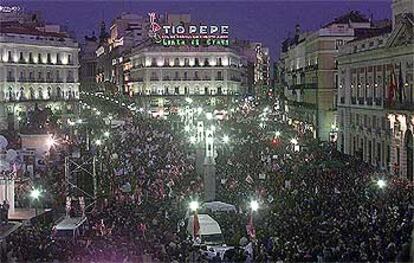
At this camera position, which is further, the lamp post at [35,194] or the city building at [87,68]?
the city building at [87,68]

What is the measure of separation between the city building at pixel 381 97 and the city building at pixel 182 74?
136 feet

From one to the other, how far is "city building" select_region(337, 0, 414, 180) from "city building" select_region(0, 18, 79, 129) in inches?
954

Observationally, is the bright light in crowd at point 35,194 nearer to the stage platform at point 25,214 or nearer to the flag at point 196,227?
the stage platform at point 25,214

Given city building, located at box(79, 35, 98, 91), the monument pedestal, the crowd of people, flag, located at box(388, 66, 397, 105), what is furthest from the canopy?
city building, located at box(79, 35, 98, 91)

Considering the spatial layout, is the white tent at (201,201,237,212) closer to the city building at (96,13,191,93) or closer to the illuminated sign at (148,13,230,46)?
the illuminated sign at (148,13,230,46)

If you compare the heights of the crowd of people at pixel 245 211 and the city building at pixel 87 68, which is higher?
the city building at pixel 87 68

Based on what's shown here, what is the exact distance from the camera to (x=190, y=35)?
90375mm

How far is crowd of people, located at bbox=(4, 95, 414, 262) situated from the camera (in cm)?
1758

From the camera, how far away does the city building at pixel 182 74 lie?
8875 centimetres

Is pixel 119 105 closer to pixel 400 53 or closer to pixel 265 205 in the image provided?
pixel 400 53

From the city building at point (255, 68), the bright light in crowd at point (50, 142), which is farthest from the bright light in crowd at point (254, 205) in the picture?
the city building at point (255, 68)

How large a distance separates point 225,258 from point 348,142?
29.6 meters

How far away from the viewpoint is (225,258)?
17.7m

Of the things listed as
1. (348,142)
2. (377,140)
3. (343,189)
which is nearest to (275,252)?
(343,189)
